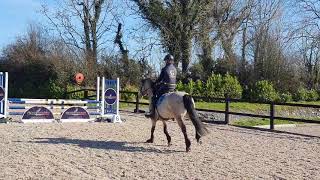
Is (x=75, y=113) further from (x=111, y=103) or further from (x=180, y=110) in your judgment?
(x=180, y=110)

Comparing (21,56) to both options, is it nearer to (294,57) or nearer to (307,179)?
(294,57)

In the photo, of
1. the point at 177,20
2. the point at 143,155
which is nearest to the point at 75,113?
the point at 143,155

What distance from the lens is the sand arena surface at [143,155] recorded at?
7.66m

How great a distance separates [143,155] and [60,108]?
7375 mm

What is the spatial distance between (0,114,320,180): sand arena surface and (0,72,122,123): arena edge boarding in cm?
121

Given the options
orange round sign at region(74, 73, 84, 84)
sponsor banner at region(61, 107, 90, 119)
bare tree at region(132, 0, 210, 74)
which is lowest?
sponsor banner at region(61, 107, 90, 119)

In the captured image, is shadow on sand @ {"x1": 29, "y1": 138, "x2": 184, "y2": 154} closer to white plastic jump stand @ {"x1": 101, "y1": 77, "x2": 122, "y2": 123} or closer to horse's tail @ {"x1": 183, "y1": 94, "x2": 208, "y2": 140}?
horse's tail @ {"x1": 183, "y1": 94, "x2": 208, "y2": 140}

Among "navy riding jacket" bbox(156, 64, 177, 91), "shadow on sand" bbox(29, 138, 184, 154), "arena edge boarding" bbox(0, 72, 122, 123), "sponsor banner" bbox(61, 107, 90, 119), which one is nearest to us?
"shadow on sand" bbox(29, 138, 184, 154)

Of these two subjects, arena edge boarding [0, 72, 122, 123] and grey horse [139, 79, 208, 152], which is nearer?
grey horse [139, 79, 208, 152]

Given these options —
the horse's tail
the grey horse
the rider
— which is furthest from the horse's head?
the horse's tail

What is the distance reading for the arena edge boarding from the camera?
14.9 metres

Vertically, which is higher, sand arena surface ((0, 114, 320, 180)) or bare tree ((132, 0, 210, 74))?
bare tree ((132, 0, 210, 74))

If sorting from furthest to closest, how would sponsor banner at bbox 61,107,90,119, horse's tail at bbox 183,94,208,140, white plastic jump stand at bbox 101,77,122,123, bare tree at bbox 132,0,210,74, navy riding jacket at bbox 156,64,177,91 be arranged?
bare tree at bbox 132,0,210,74
white plastic jump stand at bbox 101,77,122,123
sponsor banner at bbox 61,107,90,119
navy riding jacket at bbox 156,64,177,91
horse's tail at bbox 183,94,208,140

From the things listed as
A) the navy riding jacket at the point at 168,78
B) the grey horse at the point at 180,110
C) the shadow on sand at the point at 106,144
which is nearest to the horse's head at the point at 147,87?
the navy riding jacket at the point at 168,78
